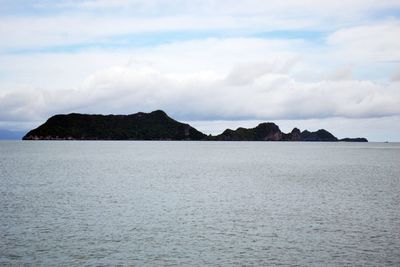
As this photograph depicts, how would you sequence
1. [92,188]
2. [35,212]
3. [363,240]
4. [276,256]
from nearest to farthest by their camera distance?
[276,256], [363,240], [35,212], [92,188]

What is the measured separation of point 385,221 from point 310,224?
806 cm

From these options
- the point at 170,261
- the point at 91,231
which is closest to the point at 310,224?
the point at 170,261

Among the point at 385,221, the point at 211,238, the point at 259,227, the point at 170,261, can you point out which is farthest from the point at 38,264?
the point at 385,221

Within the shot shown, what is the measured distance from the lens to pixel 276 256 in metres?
33.8

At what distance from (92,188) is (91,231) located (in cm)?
3378

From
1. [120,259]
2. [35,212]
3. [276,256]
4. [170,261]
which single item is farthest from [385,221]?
[35,212]

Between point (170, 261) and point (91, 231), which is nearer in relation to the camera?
point (170, 261)

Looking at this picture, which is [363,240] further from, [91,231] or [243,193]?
[243,193]

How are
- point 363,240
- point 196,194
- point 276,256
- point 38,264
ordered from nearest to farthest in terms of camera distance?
point 38,264, point 276,256, point 363,240, point 196,194

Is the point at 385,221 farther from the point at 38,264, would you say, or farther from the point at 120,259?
the point at 38,264

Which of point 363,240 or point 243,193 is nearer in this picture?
point 363,240

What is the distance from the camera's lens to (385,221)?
152 feet

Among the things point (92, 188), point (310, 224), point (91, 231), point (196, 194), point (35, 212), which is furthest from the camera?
point (92, 188)

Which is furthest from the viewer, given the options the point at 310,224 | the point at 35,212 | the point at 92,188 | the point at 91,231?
the point at 92,188
